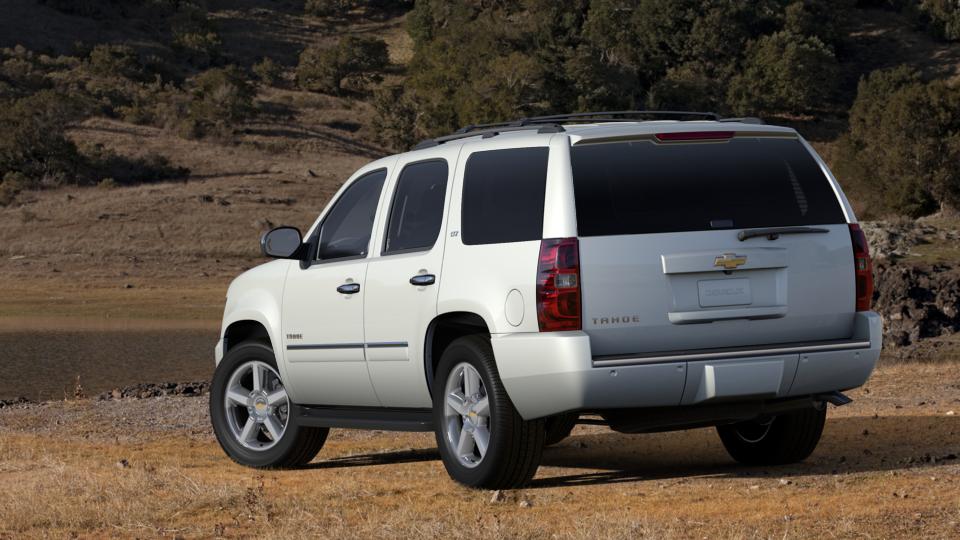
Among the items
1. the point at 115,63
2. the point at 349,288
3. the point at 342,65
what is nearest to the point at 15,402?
the point at 349,288

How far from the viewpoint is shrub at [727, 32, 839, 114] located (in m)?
78.9

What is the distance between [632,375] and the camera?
819 cm

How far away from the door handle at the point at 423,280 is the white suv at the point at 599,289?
0.01m

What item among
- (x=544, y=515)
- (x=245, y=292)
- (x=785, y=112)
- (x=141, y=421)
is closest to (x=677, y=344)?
(x=544, y=515)

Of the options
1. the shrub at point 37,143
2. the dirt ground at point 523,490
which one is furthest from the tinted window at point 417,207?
the shrub at point 37,143

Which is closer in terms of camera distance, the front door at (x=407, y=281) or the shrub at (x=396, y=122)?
the front door at (x=407, y=281)

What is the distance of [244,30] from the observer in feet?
348

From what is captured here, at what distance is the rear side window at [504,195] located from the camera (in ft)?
27.9

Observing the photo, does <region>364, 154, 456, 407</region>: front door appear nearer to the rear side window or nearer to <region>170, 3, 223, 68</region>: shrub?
the rear side window

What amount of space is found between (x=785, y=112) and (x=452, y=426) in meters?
75.6

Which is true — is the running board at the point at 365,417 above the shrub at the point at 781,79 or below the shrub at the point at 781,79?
above

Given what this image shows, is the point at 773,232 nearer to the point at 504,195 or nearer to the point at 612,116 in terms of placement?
the point at 504,195

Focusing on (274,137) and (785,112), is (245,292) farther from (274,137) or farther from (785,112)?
(785,112)

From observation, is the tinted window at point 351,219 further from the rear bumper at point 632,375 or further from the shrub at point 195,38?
the shrub at point 195,38
